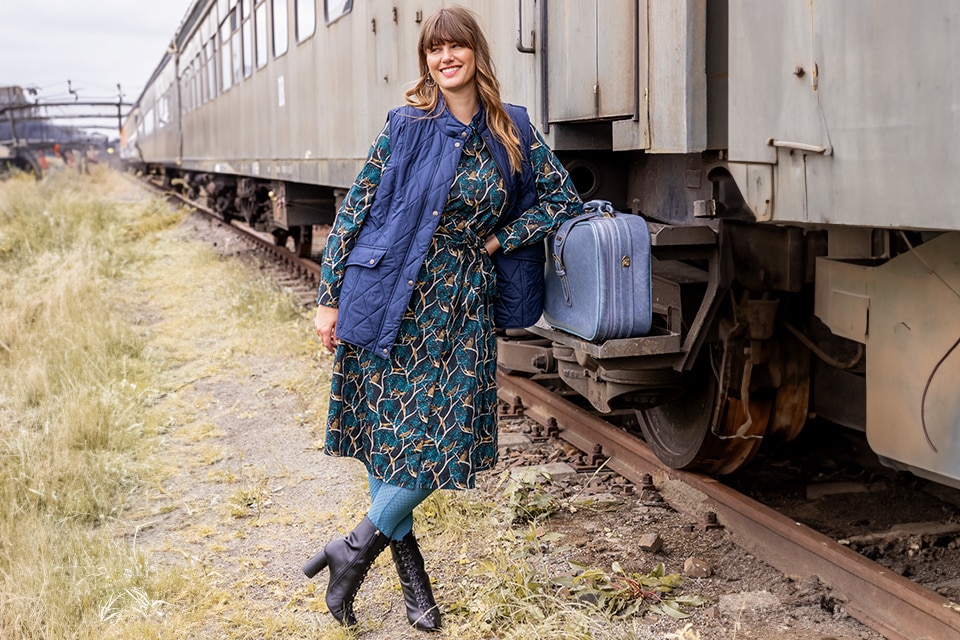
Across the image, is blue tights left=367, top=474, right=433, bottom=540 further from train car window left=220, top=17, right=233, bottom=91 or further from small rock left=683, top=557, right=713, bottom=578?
train car window left=220, top=17, right=233, bottom=91

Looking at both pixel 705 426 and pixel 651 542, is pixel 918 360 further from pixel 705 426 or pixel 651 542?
pixel 705 426

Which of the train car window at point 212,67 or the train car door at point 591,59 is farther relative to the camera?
the train car window at point 212,67

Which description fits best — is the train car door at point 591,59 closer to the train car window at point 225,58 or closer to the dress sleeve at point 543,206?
the dress sleeve at point 543,206

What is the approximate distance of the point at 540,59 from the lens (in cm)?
393

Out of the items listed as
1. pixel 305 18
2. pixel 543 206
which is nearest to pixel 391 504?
pixel 543 206

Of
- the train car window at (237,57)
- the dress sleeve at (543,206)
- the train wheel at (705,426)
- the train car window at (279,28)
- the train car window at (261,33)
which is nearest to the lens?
the dress sleeve at (543,206)

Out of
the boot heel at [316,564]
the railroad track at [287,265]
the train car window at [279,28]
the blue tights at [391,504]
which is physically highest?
the train car window at [279,28]

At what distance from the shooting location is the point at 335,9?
769cm

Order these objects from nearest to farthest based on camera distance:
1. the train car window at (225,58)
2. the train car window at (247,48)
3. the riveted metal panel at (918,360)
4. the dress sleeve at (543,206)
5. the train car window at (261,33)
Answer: the riveted metal panel at (918,360), the dress sleeve at (543,206), the train car window at (261,33), the train car window at (247,48), the train car window at (225,58)

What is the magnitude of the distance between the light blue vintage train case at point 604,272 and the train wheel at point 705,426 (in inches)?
33.8

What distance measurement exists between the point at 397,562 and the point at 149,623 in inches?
31.5

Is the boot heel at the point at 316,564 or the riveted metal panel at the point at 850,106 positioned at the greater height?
the riveted metal panel at the point at 850,106

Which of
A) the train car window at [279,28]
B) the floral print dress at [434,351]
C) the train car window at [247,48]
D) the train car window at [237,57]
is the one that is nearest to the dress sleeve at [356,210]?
the floral print dress at [434,351]

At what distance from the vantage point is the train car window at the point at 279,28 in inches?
376
